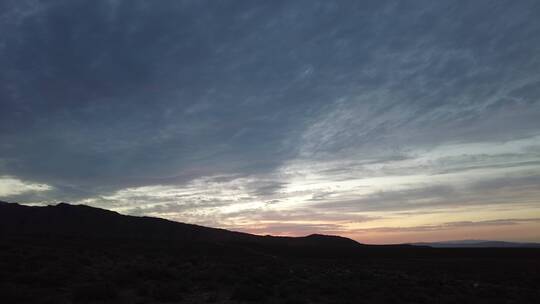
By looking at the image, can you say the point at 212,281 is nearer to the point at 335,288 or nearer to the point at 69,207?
the point at 335,288

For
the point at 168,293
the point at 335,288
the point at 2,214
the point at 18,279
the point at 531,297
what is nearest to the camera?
the point at 168,293

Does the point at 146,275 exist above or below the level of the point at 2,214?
below

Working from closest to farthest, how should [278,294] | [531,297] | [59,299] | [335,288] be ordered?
[59,299], [278,294], [335,288], [531,297]

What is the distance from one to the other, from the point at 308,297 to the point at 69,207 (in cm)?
13721

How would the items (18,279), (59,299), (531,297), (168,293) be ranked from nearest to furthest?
(59,299) → (168,293) → (18,279) → (531,297)

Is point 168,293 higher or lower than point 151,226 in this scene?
lower

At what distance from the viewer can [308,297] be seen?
1841cm

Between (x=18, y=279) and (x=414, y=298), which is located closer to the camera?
(x=18, y=279)

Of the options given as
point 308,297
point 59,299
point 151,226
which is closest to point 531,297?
point 308,297

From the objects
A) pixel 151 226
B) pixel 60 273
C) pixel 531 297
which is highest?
pixel 151 226

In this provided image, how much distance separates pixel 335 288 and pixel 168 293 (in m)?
8.77

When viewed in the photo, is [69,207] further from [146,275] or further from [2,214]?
[146,275]

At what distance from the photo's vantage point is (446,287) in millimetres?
25203

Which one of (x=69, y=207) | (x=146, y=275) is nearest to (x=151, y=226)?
(x=69, y=207)
